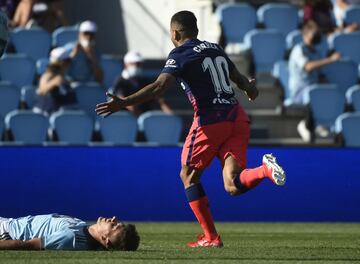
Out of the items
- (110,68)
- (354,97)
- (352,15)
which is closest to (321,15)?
(352,15)

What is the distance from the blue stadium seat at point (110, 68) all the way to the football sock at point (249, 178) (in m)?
→ 8.01

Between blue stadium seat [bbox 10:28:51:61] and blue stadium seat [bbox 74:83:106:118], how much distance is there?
1210 mm

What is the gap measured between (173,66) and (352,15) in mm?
10257

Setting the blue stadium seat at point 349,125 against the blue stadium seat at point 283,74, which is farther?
the blue stadium seat at point 283,74

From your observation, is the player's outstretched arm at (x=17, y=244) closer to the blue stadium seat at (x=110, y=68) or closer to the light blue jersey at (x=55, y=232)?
the light blue jersey at (x=55, y=232)

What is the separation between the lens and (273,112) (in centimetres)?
1753

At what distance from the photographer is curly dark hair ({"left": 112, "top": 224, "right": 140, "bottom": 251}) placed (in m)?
8.93

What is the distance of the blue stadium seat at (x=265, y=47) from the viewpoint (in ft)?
58.6

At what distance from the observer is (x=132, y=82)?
16438 mm

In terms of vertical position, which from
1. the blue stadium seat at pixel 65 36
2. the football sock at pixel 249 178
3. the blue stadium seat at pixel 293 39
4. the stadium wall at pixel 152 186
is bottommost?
the stadium wall at pixel 152 186

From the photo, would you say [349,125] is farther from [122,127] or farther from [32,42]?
[32,42]

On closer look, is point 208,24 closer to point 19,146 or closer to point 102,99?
point 102,99

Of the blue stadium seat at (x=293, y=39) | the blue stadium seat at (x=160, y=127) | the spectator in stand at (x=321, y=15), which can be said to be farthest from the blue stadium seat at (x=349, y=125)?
the spectator in stand at (x=321, y=15)

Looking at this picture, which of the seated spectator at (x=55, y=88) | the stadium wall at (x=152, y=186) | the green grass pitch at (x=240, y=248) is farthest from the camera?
the seated spectator at (x=55, y=88)
